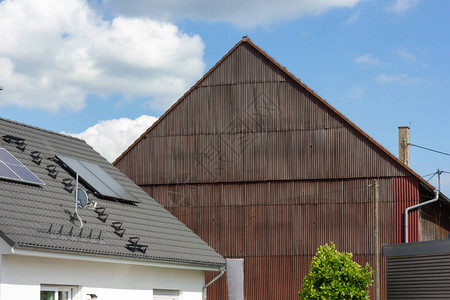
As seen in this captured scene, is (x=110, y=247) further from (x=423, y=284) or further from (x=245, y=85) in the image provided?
(x=245, y=85)

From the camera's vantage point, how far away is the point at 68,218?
56.6 feet

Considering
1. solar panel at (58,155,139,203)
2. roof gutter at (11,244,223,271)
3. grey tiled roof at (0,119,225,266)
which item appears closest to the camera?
roof gutter at (11,244,223,271)

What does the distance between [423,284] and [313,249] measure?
16.8 feet

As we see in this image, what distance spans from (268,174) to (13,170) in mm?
14201

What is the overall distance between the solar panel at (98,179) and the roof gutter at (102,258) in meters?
2.63

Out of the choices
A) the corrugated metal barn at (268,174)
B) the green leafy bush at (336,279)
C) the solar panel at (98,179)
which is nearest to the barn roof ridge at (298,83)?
the corrugated metal barn at (268,174)

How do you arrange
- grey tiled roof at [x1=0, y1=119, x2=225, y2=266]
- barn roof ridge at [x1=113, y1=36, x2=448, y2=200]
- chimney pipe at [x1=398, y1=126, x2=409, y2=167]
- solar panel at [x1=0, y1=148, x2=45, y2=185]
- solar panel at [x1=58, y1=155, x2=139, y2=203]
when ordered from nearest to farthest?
grey tiled roof at [x1=0, y1=119, x2=225, y2=266] → solar panel at [x1=0, y1=148, x2=45, y2=185] → solar panel at [x1=58, y1=155, x2=139, y2=203] → barn roof ridge at [x1=113, y1=36, x2=448, y2=200] → chimney pipe at [x1=398, y1=126, x2=409, y2=167]

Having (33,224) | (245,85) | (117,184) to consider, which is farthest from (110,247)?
(245,85)

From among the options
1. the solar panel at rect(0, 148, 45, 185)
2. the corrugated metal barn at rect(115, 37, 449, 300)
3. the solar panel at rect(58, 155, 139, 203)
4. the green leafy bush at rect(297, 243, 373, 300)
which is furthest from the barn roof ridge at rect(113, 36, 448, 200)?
the solar panel at rect(0, 148, 45, 185)

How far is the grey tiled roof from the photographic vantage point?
50.0 ft

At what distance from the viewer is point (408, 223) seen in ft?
94.3

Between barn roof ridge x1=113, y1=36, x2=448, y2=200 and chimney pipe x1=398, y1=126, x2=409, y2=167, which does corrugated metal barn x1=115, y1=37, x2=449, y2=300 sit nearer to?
barn roof ridge x1=113, y1=36, x2=448, y2=200

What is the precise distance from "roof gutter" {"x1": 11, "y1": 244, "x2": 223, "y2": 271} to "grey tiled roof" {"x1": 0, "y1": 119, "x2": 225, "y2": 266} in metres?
0.08

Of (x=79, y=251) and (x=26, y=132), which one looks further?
(x=26, y=132)
